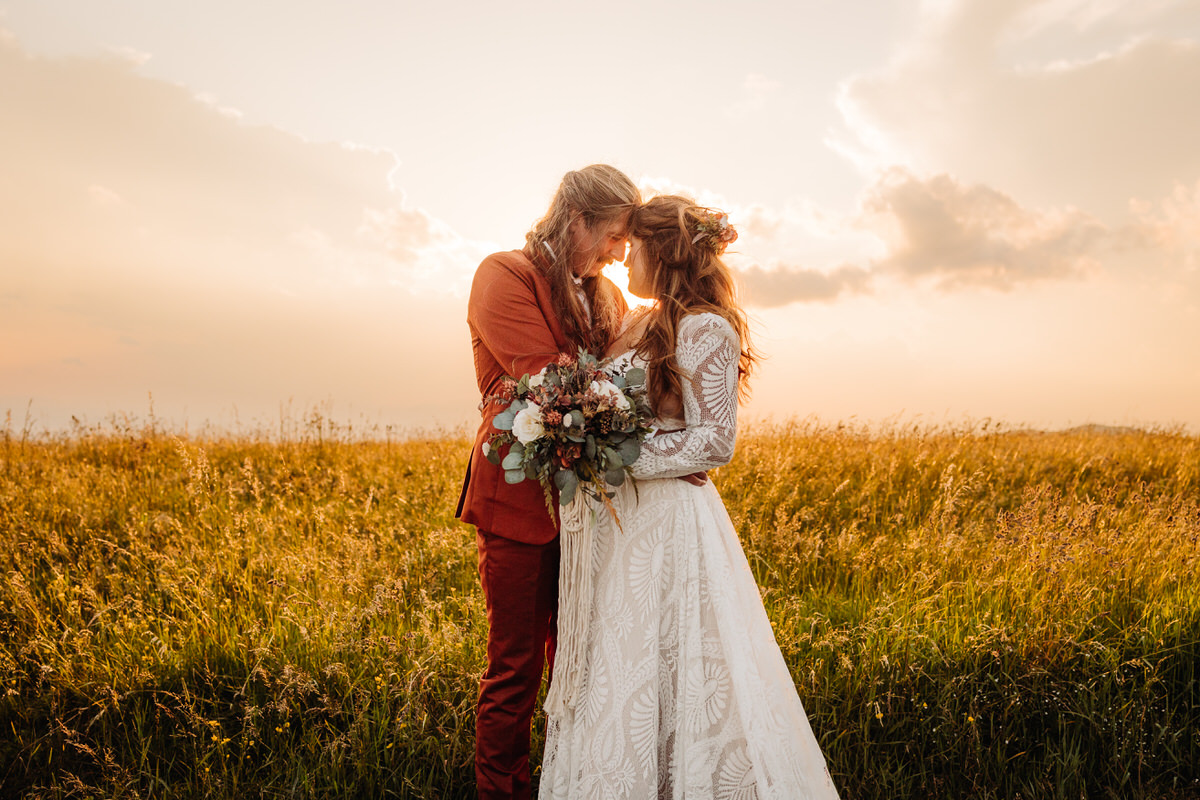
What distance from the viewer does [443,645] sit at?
12.3 ft

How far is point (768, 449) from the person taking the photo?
7156 mm

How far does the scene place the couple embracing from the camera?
257 centimetres

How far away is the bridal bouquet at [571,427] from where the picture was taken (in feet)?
7.56

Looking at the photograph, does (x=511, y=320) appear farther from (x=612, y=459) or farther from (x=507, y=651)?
(x=507, y=651)

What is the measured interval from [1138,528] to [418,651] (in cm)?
562

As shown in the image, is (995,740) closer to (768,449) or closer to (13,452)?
(768,449)

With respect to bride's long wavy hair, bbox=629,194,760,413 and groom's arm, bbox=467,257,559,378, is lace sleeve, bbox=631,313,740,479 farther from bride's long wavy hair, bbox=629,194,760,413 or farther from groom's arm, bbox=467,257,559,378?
groom's arm, bbox=467,257,559,378

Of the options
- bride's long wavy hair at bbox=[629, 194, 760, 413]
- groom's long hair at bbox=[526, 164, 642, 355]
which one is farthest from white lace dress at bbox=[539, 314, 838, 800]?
groom's long hair at bbox=[526, 164, 642, 355]

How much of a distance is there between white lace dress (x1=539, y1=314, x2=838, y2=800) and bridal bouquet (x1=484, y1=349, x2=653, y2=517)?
0.21 metres

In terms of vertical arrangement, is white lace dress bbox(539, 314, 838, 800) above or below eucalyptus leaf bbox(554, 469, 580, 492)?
below

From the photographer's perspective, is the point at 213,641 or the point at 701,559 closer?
the point at 701,559

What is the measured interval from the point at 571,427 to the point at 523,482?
1.76 ft

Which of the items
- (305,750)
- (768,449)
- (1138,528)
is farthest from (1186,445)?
(305,750)

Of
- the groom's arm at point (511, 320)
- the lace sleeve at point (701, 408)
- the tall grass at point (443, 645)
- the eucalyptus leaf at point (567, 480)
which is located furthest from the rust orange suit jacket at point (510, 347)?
the tall grass at point (443, 645)
